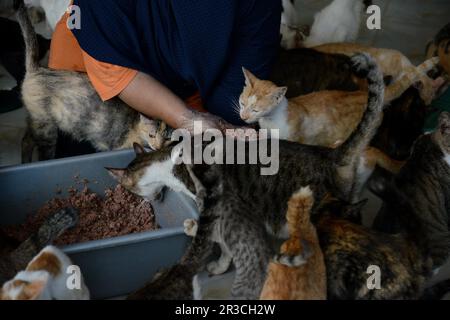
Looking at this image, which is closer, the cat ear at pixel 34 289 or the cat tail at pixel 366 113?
the cat ear at pixel 34 289

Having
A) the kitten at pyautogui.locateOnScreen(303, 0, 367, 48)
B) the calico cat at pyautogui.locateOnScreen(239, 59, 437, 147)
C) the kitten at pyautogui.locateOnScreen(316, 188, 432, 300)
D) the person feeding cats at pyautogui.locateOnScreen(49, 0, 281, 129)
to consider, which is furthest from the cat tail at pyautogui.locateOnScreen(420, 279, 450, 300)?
the kitten at pyautogui.locateOnScreen(303, 0, 367, 48)

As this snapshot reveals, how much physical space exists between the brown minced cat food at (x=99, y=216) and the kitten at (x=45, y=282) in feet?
0.99

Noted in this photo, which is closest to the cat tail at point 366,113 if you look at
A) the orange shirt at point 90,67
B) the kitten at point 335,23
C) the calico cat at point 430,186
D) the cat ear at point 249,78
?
the calico cat at point 430,186

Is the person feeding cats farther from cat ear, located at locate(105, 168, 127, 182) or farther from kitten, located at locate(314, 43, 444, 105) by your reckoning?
kitten, located at locate(314, 43, 444, 105)

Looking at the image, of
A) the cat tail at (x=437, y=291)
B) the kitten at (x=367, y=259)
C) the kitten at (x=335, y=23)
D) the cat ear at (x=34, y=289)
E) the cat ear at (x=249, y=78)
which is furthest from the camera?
the kitten at (x=335, y=23)

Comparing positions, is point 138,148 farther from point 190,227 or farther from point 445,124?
point 445,124

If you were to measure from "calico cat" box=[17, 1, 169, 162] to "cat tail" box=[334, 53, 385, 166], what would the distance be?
1.90ft

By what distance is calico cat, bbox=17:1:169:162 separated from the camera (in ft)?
5.71

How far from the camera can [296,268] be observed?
3.50 ft

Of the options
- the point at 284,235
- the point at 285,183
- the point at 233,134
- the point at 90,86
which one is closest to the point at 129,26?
the point at 90,86

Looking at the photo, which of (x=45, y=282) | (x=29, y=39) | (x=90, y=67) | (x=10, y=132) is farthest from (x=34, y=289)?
(x=10, y=132)

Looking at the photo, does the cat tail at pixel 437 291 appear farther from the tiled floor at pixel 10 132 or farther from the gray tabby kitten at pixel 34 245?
the tiled floor at pixel 10 132

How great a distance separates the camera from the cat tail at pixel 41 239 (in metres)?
1.29

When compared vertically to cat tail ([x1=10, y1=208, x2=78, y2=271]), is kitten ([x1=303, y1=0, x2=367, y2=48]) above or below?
above
